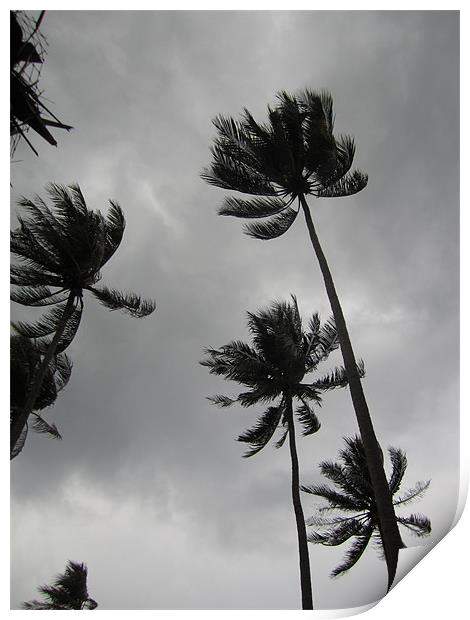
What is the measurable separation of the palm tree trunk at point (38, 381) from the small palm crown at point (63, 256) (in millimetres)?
255

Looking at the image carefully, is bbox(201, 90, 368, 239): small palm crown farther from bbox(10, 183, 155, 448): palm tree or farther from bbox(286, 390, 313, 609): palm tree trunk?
bbox(286, 390, 313, 609): palm tree trunk

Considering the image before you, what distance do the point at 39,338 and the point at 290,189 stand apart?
6805 millimetres

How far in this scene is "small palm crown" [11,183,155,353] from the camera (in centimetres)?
967

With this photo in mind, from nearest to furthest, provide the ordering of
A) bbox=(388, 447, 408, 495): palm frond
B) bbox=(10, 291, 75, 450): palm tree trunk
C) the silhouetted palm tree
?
the silhouetted palm tree, bbox=(10, 291, 75, 450): palm tree trunk, bbox=(388, 447, 408, 495): palm frond

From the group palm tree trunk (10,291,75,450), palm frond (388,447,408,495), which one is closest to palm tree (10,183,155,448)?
palm tree trunk (10,291,75,450)

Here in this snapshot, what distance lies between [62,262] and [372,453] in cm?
740

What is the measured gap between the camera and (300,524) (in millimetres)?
11898

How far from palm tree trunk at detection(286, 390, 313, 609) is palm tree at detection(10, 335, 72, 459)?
621cm

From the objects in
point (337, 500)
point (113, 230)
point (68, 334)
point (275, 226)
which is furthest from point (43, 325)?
point (337, 500)

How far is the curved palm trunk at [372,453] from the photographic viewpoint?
6.11m

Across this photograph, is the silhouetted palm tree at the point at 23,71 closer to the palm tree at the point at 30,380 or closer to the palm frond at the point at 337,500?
the palm tree at the point at 30,380

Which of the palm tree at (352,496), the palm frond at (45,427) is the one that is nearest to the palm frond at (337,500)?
the palm tree at (352,496)
